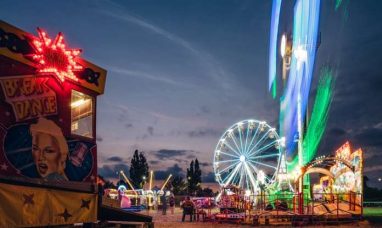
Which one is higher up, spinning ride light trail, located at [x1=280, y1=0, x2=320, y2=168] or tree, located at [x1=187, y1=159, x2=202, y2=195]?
spinning ride light trail, located at [x1=280, y1=0, x2=320, y2=168]

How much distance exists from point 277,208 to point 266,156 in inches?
756

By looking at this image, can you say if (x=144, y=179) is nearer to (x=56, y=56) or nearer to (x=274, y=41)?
(x=274, y=41)

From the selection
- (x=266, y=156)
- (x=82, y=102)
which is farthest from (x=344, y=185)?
(x=82, y=102)

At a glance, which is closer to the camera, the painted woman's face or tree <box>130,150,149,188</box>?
the painted woman's face

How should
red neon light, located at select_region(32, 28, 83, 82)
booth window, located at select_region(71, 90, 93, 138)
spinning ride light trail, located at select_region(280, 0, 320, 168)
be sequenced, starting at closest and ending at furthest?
red neon light, located at select_region(32, 28, 83, 82) < booth window, located at select_region(71, 90, 93, 138) < spinning ride light trail, located at select_region(280, 0, 320, 168)

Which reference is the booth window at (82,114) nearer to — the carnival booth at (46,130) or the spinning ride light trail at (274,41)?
the carnival booth at (46,130)

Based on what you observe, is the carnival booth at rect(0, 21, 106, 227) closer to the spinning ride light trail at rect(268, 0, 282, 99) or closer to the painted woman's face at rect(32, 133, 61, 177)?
the painted woman's face at rect(32, 133, 61, 177)

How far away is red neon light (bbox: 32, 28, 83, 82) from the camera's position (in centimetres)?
1078

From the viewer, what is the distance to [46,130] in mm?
11141

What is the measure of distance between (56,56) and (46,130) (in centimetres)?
189

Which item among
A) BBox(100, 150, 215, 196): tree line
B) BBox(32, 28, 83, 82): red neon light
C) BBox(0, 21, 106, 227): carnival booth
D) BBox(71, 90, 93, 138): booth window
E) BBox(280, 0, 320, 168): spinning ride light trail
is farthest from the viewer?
BBox(100, 150, 215, 196): tree line

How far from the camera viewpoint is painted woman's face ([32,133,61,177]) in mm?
10789

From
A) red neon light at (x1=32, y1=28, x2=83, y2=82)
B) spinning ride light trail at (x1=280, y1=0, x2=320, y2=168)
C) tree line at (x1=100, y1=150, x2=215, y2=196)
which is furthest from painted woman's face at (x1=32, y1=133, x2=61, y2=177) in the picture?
tree line at (x1=100, y1=150, x2=215, y2=196)

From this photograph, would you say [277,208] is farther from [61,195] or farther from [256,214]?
[61,195]
